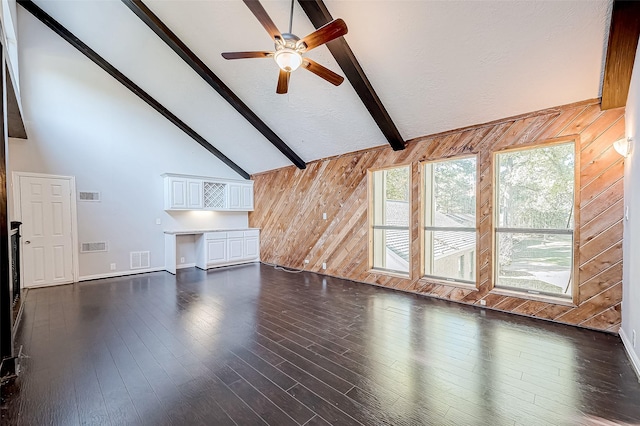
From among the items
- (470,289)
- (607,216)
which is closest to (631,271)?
(607,216)

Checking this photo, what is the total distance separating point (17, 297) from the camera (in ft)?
13.5

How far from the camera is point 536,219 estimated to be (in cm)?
365

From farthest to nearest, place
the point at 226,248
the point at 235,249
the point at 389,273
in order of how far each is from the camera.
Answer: the point at 235,249
the point at 226,248
the point at 389,273

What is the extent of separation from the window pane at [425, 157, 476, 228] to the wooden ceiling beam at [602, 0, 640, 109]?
1536mm

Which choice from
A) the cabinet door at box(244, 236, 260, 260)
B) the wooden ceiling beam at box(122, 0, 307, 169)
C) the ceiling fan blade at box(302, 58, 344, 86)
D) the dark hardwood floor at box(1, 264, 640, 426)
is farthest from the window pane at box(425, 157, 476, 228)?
the cabinet door at box(244, 236, 260, 260)

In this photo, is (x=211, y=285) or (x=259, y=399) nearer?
(x=259, y=399)

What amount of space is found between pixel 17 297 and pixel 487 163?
702cm

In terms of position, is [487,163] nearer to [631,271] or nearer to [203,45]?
[631,271]

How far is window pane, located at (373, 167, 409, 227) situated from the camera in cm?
501

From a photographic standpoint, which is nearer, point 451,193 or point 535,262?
point 535,262

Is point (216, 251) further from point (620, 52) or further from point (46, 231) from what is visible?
point (620, 52)

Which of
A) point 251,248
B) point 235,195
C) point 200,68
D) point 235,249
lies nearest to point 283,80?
point 200,68

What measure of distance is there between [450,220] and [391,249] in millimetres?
1244

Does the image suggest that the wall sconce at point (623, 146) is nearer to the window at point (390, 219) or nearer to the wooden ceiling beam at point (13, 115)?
the window at point (390, 219)
